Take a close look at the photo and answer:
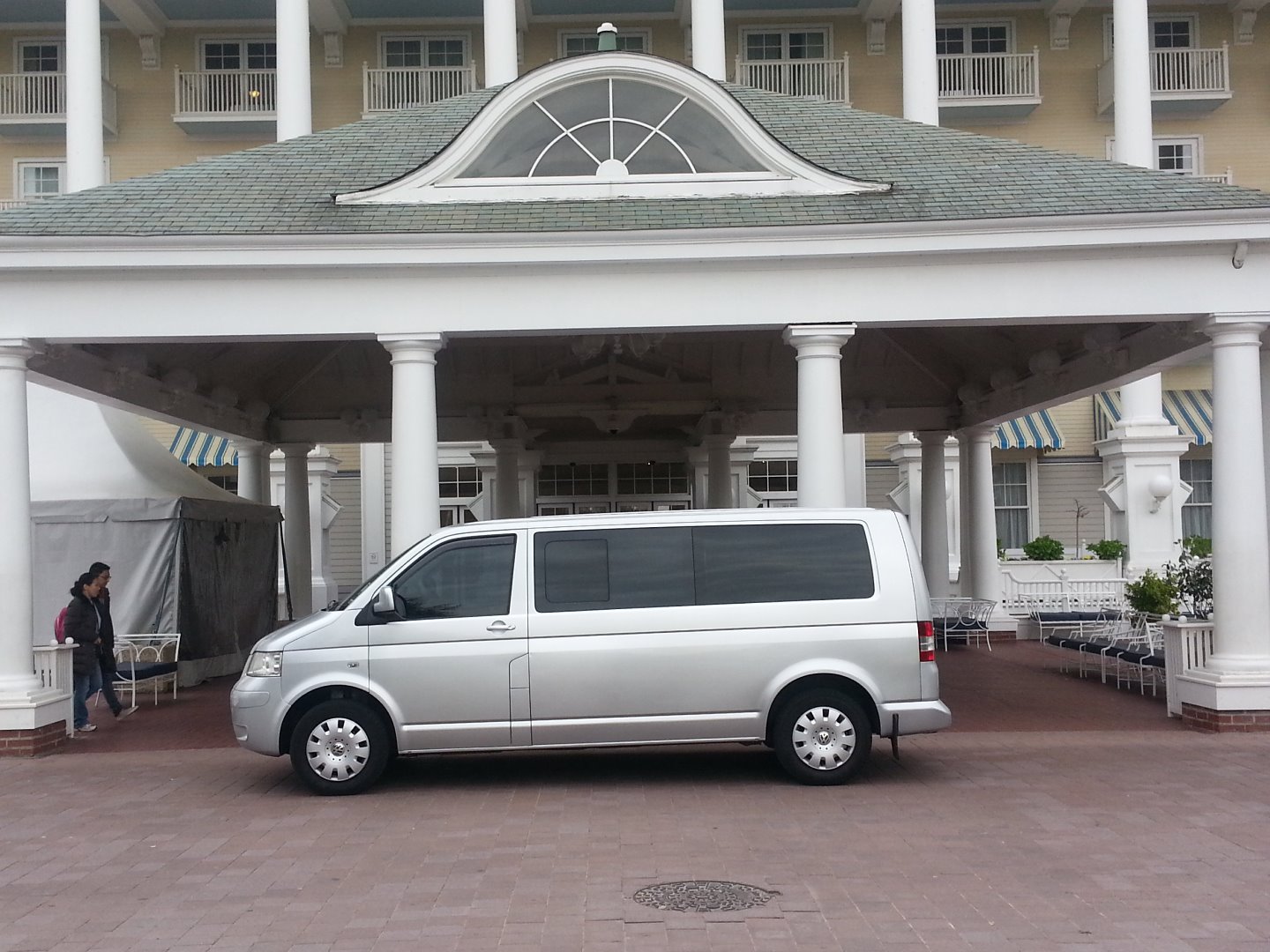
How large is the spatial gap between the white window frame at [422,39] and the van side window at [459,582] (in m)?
25.5

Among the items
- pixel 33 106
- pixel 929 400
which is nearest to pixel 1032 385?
pixel 929 400

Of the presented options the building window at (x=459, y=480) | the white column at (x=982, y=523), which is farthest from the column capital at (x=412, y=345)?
the building window at (x=459, y=480)

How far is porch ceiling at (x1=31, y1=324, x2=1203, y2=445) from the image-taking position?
18.5m

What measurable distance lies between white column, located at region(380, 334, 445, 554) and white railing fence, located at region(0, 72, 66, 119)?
24.1 metres

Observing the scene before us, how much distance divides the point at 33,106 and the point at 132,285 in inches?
920

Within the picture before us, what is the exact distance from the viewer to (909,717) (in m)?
9.91

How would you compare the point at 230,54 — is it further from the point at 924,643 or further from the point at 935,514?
the point at 924,643

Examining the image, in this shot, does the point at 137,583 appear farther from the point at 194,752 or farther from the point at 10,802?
the point at 10,802

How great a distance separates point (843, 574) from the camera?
33.3ft

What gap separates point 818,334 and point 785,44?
2266cm

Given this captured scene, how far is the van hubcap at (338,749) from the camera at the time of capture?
32.5 ft

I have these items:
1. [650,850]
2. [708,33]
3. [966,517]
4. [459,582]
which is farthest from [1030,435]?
[650,850]

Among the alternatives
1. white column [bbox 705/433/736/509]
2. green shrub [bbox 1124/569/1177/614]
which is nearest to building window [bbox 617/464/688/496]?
white column [bbox 705/433/736/509]

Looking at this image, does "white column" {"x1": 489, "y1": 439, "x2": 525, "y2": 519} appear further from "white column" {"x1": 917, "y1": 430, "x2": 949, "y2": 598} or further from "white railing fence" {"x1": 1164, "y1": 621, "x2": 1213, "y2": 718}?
"white railing fence" {"x1": 1164, "y1": 621, "x2": 1213, "y2": 718}
